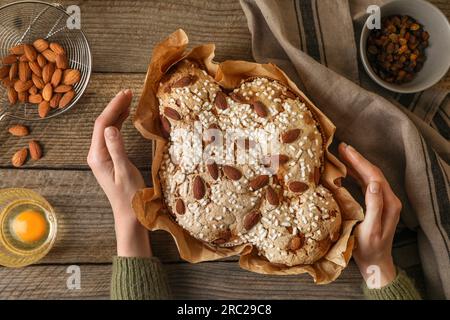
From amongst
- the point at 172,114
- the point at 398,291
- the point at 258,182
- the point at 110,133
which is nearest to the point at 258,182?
the point at 258,182

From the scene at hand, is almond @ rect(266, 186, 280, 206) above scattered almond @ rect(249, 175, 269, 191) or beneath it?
beneath

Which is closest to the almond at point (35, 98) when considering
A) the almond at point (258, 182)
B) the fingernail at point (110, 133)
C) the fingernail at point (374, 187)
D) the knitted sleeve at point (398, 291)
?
the fingernail at point (110, 133)

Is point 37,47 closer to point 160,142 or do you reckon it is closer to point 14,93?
point 14,93

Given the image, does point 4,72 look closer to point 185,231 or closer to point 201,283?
point 185,231

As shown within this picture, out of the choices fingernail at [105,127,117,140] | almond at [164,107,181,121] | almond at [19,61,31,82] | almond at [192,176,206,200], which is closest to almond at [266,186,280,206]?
almond at [192,176,206,200]

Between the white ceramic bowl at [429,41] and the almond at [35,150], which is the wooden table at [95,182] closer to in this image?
the almond at [35,150]

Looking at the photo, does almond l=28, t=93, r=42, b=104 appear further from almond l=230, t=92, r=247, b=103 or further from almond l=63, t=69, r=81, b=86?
almond l=230, t=92, r=247, b=103
